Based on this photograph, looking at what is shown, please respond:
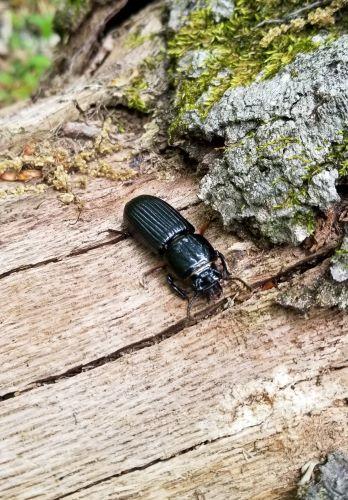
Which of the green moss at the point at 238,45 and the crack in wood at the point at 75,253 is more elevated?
the green moss at the point at 238,45

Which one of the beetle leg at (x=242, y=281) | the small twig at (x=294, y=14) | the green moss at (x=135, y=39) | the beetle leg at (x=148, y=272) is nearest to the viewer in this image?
the beetle leg at (x=242, y=281)

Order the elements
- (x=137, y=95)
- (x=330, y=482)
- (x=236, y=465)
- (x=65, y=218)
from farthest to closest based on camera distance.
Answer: (x=137, y=95) → (x=65, y=218) → (x=236, y=465) → (x=330, y=482)

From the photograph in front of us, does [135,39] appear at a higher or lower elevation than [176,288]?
higher

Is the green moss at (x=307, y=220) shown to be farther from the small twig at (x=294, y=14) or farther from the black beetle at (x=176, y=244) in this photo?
the small twig at (x=294, y=14)

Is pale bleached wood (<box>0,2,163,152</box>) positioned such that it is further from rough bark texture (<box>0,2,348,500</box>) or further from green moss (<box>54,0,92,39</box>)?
rough bark texture (<box>0,2,348,500</box>)

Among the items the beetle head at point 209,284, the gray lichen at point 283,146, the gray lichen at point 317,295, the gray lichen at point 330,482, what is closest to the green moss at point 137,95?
the gray lichen at point 283,146

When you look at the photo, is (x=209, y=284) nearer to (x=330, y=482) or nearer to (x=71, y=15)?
(x=330, y=482)

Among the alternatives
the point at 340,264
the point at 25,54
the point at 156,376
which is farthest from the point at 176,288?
the point at 25,54

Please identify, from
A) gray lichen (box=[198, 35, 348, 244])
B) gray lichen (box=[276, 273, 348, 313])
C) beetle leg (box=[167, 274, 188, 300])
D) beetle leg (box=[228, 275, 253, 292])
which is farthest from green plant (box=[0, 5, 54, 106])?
gray lichen (box=[276, 273, 348, 313])
